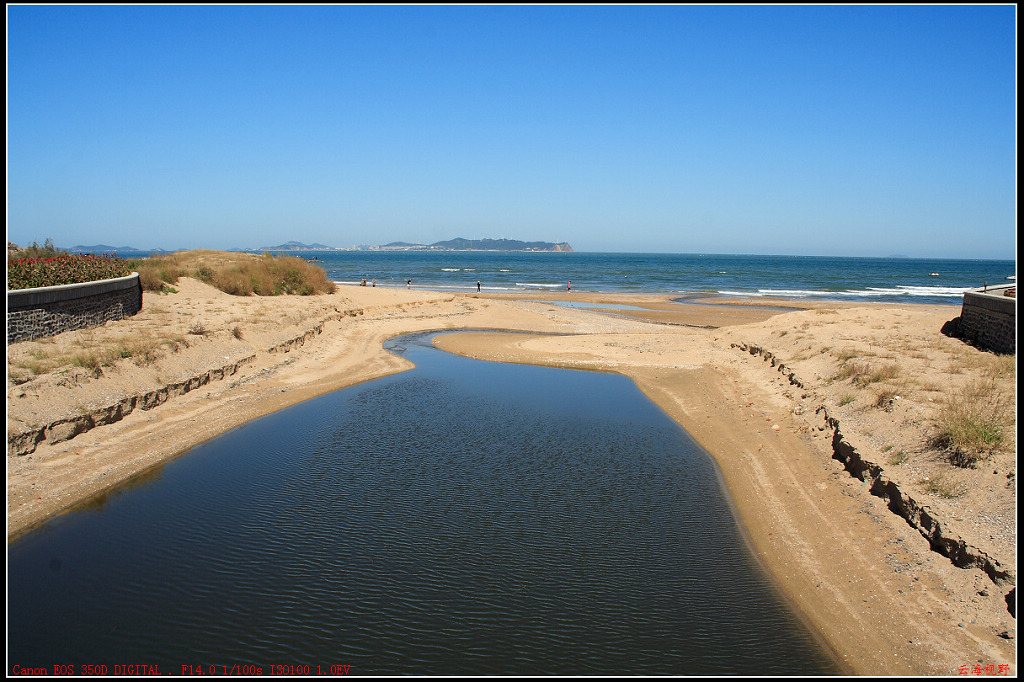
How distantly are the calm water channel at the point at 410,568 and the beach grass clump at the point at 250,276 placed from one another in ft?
77.9

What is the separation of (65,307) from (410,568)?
15460 millimetres

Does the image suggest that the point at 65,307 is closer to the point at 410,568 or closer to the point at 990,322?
the point at 410,568

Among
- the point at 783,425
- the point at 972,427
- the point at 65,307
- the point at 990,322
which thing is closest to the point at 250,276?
the point at 65,307

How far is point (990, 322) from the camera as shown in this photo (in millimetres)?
17188

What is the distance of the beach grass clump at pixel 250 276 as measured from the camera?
109ft

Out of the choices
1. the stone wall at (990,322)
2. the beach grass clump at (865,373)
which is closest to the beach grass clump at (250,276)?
the beach grass clump at (865,373)

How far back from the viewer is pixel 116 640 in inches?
280

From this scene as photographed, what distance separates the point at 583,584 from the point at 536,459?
4983mm

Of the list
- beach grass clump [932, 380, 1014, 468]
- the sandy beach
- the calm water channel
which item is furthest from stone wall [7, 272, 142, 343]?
beach grass clump [932, 380, 1014, 468]

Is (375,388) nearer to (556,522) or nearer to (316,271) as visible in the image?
(556,522)

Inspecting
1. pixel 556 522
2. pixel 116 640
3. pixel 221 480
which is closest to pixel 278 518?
pixel 221 480

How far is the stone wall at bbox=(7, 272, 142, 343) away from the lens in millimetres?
15703

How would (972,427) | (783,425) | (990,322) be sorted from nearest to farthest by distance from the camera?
(972,427), (783,425), (990,322)

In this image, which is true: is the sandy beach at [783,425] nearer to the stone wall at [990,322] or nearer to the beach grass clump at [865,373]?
the beach grass clump at [865,373]
